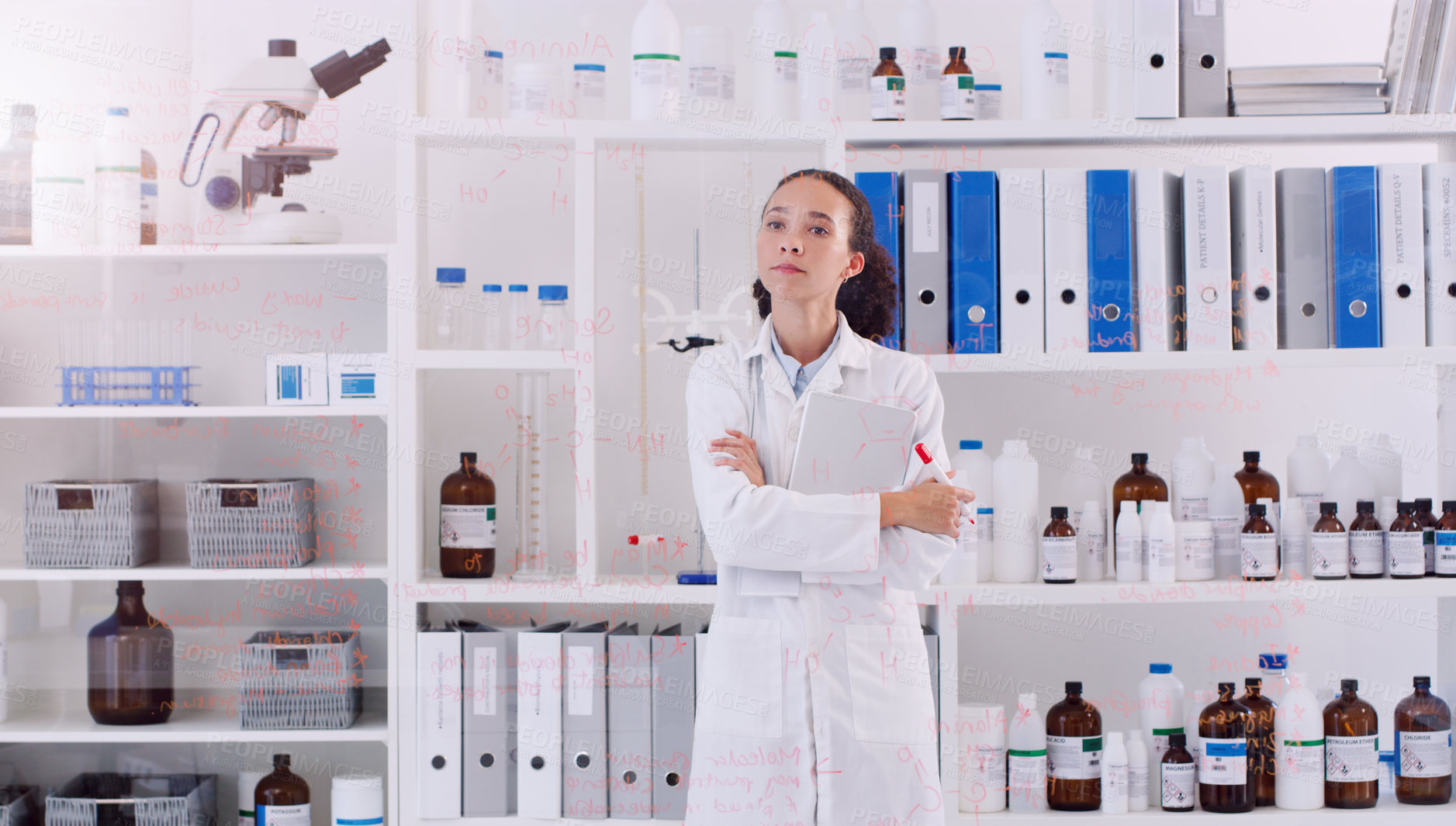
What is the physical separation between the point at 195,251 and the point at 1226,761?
209 centimetres

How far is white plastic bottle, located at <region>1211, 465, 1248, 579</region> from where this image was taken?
1996 millimetres

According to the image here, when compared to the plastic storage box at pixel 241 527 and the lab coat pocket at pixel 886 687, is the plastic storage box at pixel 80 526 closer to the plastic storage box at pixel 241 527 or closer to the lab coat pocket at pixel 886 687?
the plastic storage box at pixel 241 527

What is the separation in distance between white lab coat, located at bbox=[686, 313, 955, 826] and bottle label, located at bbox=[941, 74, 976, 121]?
2.32 ft

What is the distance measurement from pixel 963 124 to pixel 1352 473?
38.5 inches

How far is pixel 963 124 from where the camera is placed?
6.46ft

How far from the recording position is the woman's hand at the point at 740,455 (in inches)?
59.3

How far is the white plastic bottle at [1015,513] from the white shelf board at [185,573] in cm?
114

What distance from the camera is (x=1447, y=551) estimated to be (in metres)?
1.98

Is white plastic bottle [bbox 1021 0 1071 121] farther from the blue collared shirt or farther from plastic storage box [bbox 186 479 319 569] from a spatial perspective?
plastic storage box [bbox 186 479 319 569]

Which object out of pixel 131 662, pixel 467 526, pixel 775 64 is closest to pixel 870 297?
pixel 775 64

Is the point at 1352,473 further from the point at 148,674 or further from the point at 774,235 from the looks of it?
the point at 148,674

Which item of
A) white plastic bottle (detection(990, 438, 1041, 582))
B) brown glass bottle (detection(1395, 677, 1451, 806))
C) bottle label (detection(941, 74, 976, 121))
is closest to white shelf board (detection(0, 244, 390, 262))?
bottle label (detection(941, 74, 976, 121))

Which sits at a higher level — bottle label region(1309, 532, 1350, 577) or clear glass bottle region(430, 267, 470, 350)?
clear glass bottle region(430, 267, 470, 350)

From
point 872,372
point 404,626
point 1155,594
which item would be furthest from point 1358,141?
point 404,626
